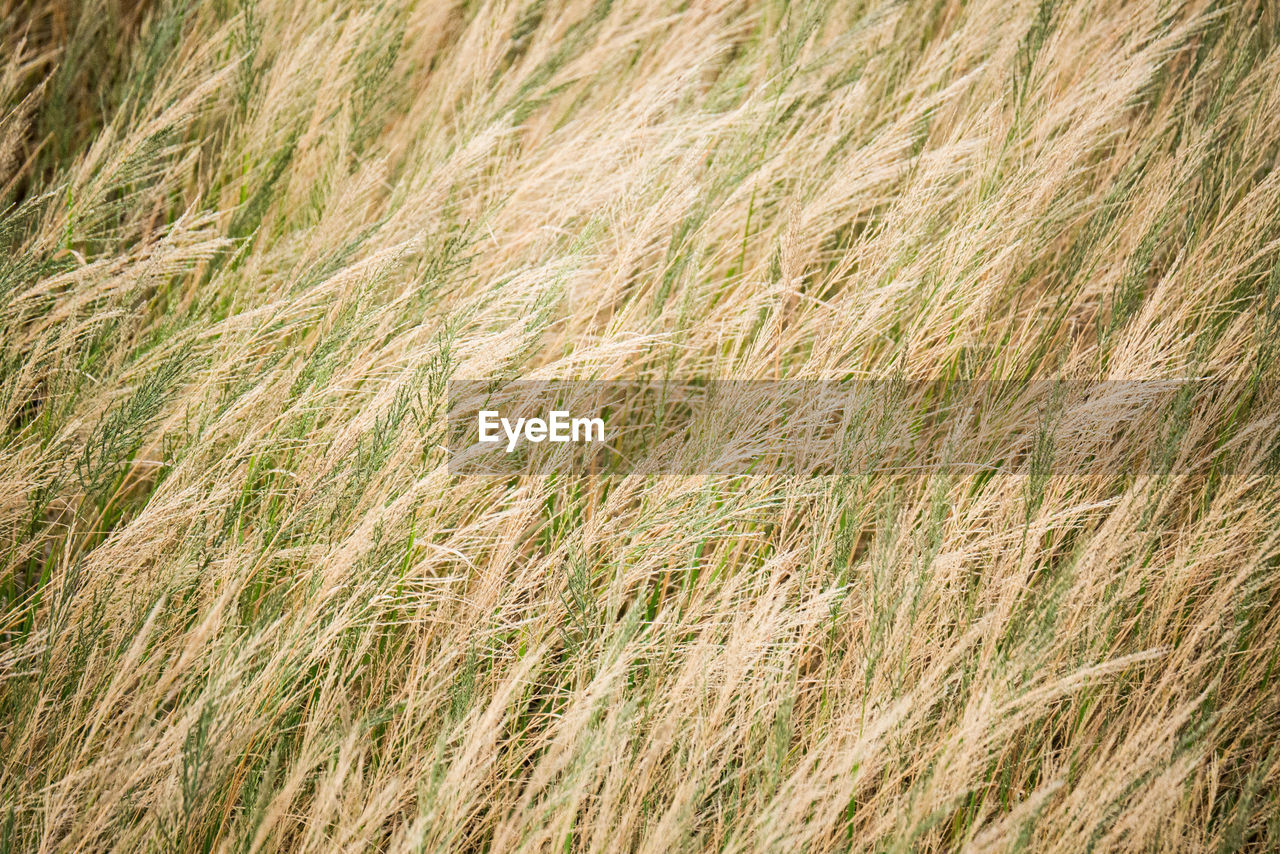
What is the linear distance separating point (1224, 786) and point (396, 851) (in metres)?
1.73

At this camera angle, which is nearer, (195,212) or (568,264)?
(568,264)

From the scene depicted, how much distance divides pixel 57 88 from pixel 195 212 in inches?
26.5

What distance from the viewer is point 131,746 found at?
1.55m

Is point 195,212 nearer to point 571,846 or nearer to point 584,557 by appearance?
point 584,557

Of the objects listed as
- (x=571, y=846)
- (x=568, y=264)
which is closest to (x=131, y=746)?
(x=571, y=846)

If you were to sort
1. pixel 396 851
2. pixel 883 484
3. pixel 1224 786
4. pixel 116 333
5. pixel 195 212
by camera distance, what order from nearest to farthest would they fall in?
pixel 396 851, pixel 1224 786, pixel 883 484, pixel 116 333, pixel 195 212

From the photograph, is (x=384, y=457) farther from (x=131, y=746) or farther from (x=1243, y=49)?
(x=1243, y=49)

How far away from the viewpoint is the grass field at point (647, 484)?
1566 mm

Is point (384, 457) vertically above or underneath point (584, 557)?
above

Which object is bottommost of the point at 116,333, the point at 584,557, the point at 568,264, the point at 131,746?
the point at 131,746

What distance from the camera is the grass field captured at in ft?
5.14

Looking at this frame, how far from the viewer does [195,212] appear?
2.52 m

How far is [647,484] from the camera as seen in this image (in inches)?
74.8

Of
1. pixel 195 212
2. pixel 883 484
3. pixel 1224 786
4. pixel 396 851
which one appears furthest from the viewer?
pixel 195 212
